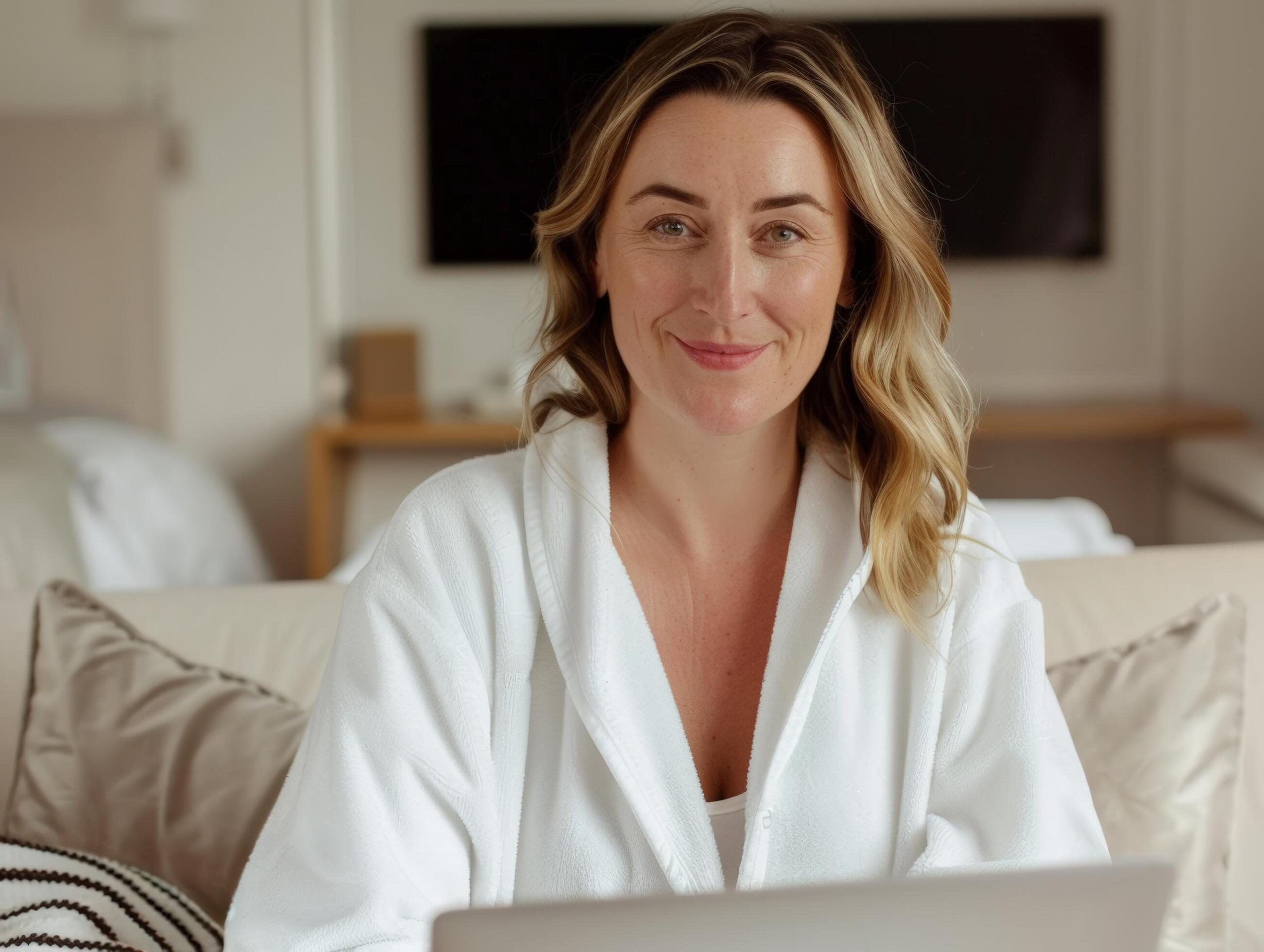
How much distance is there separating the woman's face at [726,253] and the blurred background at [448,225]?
280 centimetres

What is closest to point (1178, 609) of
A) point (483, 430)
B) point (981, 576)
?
point (981, 576)

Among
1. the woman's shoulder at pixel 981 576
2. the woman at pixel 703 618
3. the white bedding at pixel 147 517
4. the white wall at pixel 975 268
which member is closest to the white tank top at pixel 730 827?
the woman at pixel 703 618

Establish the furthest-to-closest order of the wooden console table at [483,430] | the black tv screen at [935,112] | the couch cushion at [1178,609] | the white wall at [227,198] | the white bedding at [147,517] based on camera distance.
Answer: the black tv screen at [935,112] < the white wall at [227,198] < the wooden console table at [483,430] < the white bedding at [147,517] < the couch cushion at [1178,609]

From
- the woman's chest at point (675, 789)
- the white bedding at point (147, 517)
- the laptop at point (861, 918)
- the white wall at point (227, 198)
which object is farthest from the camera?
the white wall at point (227, 198)

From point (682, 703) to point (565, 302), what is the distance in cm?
42

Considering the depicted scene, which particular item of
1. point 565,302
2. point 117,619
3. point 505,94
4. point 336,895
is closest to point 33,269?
point 505,94

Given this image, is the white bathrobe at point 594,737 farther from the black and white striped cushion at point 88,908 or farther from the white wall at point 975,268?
the white wall at point 975,268

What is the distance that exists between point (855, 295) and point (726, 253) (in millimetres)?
203

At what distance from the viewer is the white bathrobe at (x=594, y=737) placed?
45.1 inches

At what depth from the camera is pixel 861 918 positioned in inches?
26.6

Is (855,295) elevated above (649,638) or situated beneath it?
elevated above

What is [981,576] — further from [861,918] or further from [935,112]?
[935,112]

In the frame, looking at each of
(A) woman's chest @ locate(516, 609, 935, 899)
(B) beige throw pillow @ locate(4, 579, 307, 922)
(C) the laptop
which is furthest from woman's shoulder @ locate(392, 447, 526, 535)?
(C) the laptop

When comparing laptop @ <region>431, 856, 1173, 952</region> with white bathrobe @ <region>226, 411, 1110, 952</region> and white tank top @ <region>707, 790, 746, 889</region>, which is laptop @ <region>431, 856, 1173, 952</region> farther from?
white tank top @ <region>707, 790, 746, 889</region>
